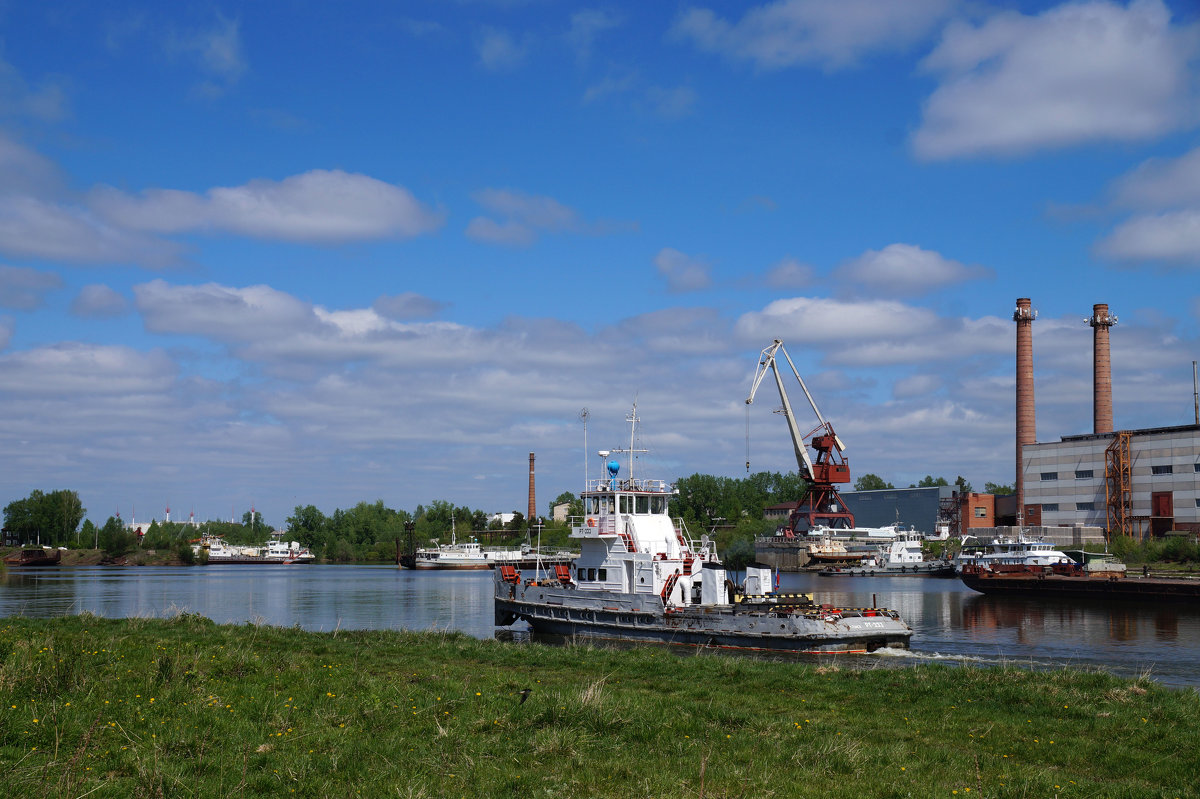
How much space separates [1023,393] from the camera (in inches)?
3967

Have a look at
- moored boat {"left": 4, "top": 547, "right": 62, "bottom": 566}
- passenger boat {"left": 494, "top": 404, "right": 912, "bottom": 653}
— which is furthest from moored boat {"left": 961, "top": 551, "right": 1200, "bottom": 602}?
moored boat {"left": 4, "top": 547, "right": 62, "bottom": 566}

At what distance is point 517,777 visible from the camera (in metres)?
10.5

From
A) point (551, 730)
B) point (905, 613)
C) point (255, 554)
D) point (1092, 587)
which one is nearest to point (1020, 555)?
point (1092, 587)

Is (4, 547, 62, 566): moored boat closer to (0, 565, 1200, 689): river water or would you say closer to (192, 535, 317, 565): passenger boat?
(192, 535, 317, 565): passenger boat

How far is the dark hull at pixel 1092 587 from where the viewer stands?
56.8 m

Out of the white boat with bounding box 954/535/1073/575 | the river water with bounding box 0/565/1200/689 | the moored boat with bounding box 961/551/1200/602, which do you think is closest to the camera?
the river water with bounding box 0/565/1200/689

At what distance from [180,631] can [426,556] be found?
4669 inches

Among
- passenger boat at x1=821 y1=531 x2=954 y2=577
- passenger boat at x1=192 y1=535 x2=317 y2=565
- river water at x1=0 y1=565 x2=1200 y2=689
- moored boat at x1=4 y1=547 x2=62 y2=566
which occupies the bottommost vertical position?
passenger boat at x1=192 y1=535 x2=317 y2=565

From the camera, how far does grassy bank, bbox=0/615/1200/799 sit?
33.9 ft

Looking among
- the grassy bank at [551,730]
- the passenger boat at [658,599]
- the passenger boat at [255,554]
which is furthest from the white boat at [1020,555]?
the passenger boat at [255,554]

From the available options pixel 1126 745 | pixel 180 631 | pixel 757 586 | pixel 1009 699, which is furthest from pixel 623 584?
pixel 1126 745

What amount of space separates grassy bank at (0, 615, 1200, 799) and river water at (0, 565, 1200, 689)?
9.37 m

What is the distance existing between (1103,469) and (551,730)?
301 feet

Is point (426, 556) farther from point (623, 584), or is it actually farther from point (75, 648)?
point (75, 648)
